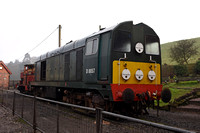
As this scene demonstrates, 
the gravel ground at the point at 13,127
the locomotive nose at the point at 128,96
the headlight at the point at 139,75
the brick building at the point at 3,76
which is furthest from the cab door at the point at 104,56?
the brick building at the point at 3,76

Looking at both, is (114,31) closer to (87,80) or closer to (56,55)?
(87,80)

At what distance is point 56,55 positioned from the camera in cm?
1218

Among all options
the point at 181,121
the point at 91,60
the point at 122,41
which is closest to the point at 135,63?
the point at 122,41

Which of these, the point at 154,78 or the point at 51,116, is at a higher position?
the point at 154,78

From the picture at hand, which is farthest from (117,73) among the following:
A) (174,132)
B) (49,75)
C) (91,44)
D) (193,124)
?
(49,75)

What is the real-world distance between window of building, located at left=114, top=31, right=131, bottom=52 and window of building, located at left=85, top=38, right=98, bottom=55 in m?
0.97

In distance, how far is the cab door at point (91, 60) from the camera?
7.62 m

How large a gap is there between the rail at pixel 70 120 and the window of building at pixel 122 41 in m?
2.93

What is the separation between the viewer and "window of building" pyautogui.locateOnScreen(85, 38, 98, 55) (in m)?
7.80

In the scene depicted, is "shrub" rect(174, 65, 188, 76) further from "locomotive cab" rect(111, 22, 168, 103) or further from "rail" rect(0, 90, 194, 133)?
"rail" rect(0, 90, 194, 133)

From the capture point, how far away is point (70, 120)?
13.5 feet

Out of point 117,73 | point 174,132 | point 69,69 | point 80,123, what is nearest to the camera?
point 174,132

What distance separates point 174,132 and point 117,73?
488 centimetres

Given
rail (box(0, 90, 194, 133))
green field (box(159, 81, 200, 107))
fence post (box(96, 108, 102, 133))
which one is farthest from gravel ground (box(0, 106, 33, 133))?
green field (box(159, 81, 200, 107))
